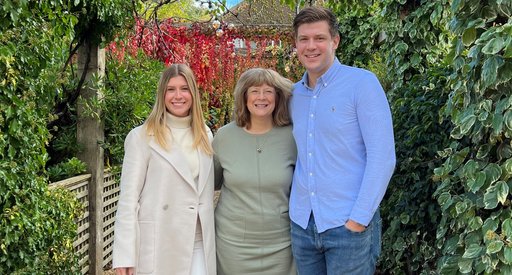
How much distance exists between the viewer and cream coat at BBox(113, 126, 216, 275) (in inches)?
95.7

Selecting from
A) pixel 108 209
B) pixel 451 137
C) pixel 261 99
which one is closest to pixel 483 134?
pixel 451 137

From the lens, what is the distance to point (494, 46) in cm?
163

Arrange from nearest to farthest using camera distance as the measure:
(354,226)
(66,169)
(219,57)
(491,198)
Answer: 1. (491,198)
2. (354,226)
3. (66,169)
4. (219,57)

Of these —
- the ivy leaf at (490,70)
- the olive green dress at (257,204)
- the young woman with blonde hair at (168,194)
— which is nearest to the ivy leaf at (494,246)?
the ivy leaf at (490,70)

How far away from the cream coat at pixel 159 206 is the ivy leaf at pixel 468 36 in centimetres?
117

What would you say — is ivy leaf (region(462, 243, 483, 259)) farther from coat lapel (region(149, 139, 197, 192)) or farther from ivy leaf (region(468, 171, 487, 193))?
coat lapel (region(149, 139, 197, 192))

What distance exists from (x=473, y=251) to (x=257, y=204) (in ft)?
2.98

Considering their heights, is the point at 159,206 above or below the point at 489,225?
below

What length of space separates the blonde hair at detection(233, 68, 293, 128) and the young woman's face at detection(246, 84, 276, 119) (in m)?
0.02

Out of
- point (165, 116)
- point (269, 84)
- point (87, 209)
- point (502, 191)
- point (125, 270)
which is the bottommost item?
point (87, 209)

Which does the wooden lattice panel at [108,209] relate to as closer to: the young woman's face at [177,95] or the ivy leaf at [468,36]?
the young woman's face at [177,95]

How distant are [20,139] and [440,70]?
7.65 ft

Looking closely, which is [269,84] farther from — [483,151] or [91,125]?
[91,125]

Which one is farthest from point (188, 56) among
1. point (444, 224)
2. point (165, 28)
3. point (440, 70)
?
point (444, 224)
